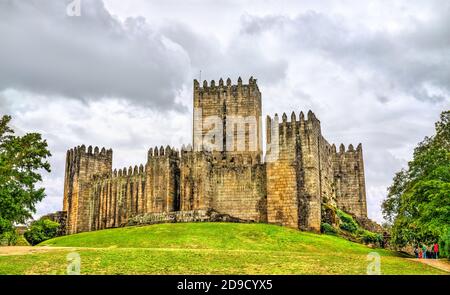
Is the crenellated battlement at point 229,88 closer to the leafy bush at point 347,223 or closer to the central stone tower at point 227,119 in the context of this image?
the central stone tower at point 227,119

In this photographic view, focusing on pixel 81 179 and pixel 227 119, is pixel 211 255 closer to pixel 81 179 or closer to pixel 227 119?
pixel 227 119

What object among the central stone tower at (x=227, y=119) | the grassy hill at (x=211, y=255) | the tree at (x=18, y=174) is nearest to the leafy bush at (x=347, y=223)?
the grassy hill at (x=211, y=255)

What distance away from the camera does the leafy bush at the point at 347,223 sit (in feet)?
177

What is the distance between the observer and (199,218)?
51750 millimetres

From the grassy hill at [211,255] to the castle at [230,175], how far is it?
625 centimetres

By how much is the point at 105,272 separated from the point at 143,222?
28.2 m

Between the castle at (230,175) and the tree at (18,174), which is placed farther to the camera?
the castle at (230,175)

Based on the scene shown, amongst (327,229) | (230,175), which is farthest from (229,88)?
(327,229)

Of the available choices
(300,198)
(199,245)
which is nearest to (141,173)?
(300,198)

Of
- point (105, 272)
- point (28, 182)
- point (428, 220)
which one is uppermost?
point (28, 182)

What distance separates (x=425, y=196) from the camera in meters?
37.4

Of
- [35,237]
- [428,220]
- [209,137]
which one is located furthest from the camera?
[209,137]

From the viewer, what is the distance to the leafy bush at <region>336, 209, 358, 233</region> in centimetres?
5384
